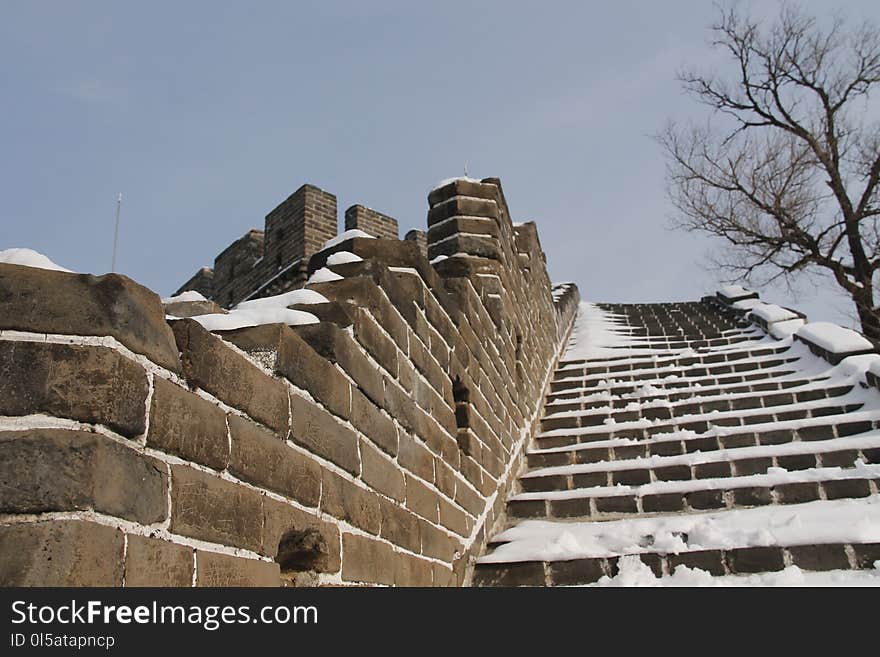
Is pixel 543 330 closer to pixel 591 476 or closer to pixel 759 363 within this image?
pixel 759 363

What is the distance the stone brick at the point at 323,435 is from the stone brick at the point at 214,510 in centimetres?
28

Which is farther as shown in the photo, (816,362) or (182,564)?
(816,362)

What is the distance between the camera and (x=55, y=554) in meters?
1.05

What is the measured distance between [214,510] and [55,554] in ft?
1.28

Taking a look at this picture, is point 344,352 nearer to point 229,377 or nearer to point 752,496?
point 229,377

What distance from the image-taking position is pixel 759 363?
6.53m

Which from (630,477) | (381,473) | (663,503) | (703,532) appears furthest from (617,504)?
(381,473)

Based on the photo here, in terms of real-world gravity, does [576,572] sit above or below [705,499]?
below

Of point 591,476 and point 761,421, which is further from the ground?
point 761,421

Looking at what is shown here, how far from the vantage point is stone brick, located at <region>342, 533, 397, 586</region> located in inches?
77.4

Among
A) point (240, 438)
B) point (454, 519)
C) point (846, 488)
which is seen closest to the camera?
point (240, 438)

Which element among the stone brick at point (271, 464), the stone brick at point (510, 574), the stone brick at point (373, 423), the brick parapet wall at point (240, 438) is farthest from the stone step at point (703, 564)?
the stone brick at point (271, 464)
